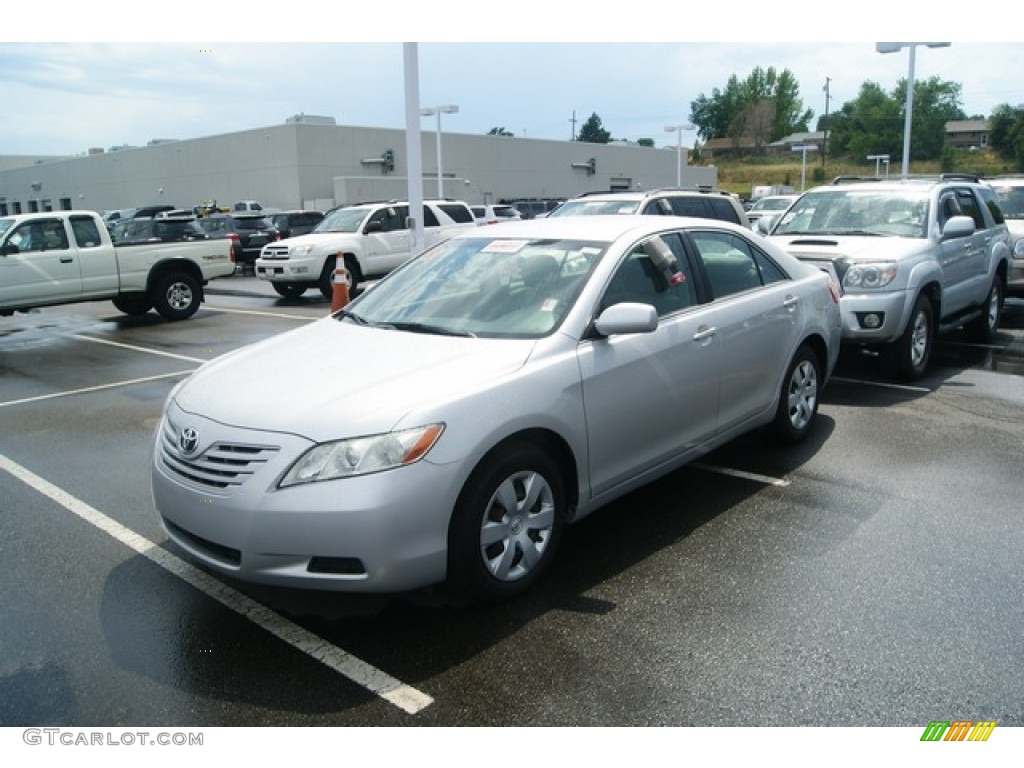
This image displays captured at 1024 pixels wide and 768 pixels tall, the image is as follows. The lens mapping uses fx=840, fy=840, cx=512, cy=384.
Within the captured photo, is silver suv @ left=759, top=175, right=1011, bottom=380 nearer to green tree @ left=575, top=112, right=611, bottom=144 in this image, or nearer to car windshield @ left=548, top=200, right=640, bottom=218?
car windshield @ left=548, top=200, right=640, bottom=218

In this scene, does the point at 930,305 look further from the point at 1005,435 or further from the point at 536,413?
the point at 536,413

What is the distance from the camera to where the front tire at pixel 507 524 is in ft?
11.6

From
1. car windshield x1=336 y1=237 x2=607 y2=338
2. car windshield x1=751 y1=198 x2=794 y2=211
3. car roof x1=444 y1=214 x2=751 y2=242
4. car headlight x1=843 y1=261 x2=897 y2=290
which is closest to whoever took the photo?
car windshield x1=336 y1=237 x2=607 y2=338

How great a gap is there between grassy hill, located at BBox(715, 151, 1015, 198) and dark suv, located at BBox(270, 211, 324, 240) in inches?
2337

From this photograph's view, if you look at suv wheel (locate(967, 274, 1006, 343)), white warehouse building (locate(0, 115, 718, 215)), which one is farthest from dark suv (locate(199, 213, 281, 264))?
suv wheel (locate(967, 274, 1006, 343))

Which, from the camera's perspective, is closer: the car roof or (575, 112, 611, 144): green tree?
the car roof

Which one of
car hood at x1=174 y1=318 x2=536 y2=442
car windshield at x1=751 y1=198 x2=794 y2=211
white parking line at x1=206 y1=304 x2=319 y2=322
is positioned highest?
car windshield at x1=751 y1=198 x2=794 y2=211

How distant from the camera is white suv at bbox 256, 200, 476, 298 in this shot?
1650 cm

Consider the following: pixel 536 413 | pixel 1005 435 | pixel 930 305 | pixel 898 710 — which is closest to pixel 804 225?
pixel 930 305

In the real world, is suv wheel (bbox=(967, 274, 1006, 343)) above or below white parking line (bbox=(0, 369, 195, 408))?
above

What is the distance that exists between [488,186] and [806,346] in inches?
1921

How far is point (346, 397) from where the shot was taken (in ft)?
11.7
